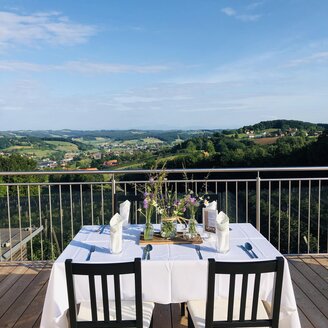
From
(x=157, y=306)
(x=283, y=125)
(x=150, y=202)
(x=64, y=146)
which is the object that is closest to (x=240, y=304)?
(x=150, y=202)

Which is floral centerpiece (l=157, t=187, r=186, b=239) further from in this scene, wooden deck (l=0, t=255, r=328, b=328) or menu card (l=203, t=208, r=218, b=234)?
wooden deck (l=0, t=255, r=328, b=328)

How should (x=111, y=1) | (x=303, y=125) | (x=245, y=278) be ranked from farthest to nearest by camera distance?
(x=303, y=125) < (x=111, y=1) < (x=245, y=278)

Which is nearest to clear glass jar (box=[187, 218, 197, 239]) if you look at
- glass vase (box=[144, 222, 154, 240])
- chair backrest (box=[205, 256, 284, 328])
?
glass vase (box=[144, 222, 154, 240])

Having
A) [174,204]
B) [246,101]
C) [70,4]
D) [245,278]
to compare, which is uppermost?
[70,4]

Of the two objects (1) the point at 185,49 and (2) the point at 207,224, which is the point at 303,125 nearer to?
(1) the point at 185,49

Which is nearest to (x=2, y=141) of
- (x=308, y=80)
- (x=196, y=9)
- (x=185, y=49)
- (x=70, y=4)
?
(x=70, y=4)

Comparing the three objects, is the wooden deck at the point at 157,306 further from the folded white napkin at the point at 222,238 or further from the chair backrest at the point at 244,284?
the chair backrest at the point at 244,284

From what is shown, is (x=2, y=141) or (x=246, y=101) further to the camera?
(x=246, y=101)
